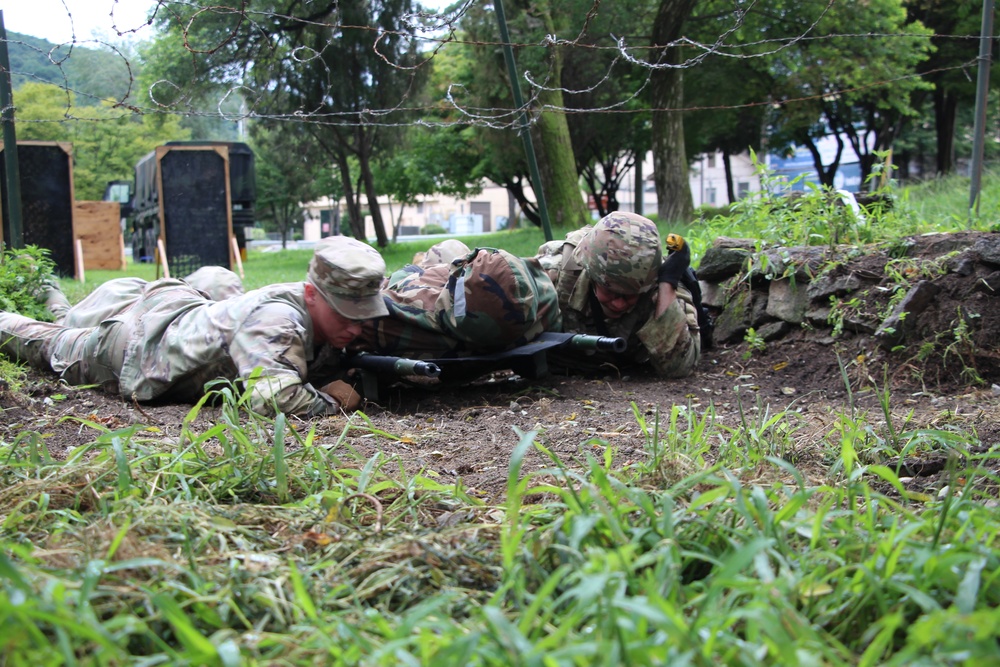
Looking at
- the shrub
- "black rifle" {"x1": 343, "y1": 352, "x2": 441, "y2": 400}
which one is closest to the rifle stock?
"black rifle" {"x1": 343, "y1": 352, "x2": 441, "y2": 400}

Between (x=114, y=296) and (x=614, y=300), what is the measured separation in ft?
9.12

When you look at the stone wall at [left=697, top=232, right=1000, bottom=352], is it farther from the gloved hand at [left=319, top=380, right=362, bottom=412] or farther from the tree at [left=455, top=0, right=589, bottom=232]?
the gloved hand at [left=319, top=380, right=362, bottom=412]

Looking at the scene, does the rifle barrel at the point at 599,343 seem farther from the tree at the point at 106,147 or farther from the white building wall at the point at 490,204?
the white building wall at the point at 490,204

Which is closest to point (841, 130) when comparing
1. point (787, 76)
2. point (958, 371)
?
point (787, 76)

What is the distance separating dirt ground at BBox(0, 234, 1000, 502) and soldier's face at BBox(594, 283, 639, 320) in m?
0.38

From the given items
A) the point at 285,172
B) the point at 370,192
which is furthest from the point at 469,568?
the point at 285,172

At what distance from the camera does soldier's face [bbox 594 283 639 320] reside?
15.4 feet

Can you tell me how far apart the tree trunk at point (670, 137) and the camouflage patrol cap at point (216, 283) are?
Result: 657 cm

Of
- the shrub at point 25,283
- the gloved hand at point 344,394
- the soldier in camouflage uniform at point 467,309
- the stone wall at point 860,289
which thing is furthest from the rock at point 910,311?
the shrub at point 25,283

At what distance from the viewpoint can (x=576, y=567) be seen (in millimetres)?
1570

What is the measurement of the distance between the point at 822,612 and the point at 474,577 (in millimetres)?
639

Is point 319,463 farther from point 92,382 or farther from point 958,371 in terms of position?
point 958,371

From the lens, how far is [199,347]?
4035mm

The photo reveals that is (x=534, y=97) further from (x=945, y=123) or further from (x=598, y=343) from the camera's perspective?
(x=945, y=123)
